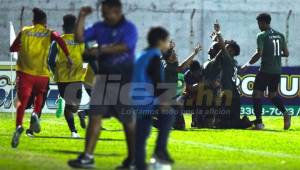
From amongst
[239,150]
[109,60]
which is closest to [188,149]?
[239,150]

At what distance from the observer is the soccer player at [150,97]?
973 centimetres

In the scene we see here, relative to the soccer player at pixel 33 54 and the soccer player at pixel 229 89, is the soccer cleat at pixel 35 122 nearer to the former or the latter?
the soccer player at pixel 33 54

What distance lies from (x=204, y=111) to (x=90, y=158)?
Answer: 29.6 feet

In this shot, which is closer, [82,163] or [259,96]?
[82,163]

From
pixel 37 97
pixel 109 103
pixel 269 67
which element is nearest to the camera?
pixel 109 103

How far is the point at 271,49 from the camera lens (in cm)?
1906

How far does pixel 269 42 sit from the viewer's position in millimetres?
19047

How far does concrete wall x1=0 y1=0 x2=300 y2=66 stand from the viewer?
108 feet

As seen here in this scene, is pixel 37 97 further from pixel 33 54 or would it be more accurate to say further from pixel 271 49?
pixel 271 49

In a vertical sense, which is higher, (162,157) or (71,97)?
(71,97)

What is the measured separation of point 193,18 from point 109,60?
22.7 m

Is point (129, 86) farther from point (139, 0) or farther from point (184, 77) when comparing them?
point (139, 0)

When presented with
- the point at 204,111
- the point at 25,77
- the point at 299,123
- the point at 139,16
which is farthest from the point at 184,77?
the point at 139,16

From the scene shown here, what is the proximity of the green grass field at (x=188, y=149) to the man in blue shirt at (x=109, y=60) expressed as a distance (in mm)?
566
